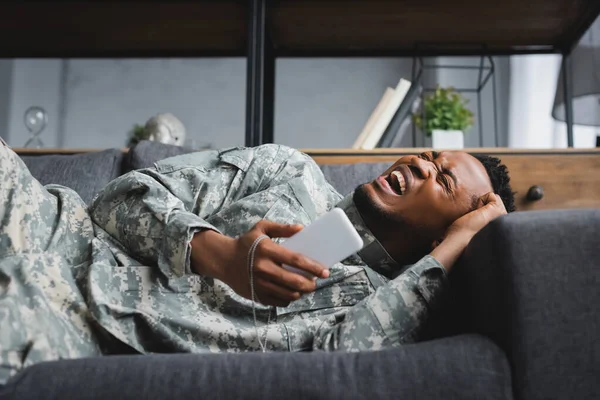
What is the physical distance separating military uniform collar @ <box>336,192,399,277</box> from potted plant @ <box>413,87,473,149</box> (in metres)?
0.77

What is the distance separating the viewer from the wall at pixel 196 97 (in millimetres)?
3740

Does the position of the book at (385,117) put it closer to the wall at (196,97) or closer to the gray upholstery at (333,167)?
the gray upholstery at (333,167)

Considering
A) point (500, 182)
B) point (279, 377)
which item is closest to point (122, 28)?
point (500, 182)

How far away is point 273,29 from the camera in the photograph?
1.96 metres

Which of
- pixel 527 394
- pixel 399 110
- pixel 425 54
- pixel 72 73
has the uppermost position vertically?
pixel 72 73

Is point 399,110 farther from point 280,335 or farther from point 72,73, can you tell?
point 72,73

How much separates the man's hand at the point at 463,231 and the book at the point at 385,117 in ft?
2.16

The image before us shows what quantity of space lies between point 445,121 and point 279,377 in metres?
1.38

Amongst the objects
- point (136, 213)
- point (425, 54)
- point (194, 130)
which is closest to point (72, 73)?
point (194, 130)

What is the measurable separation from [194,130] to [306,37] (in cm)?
192

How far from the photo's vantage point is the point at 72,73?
160 inches

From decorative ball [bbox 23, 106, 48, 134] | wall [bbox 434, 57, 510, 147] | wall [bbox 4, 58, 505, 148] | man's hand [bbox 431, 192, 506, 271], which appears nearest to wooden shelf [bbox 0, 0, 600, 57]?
decorative ball [bbox 23, 106, 48, 134]

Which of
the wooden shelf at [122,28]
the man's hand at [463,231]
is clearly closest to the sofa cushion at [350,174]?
the man's hand at [463,231]

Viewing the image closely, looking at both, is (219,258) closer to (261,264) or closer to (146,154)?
(261,264)
